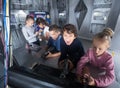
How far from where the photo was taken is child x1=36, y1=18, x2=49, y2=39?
27.9 inches

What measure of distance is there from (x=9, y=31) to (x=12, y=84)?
26cm

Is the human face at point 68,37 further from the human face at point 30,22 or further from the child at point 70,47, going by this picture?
the human face at point 30,22

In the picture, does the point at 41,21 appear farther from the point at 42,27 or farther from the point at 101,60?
the point at 101,60

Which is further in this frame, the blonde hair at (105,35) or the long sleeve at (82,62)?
the long sleeve at (82,62)

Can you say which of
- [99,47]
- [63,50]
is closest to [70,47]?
[63,50]

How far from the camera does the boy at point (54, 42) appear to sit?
2.23 ft

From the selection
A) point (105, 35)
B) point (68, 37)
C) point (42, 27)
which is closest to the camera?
point (105, 35)

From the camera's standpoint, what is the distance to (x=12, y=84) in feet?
2.58

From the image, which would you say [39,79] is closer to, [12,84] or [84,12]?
[12,84]

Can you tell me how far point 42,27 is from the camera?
0.73 metres

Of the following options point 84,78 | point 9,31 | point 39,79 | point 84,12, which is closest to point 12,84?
point 39,79

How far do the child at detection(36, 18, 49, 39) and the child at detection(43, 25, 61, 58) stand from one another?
0.02 metres

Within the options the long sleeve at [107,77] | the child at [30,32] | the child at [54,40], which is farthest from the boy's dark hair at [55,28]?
the long sleeve at [107,77]

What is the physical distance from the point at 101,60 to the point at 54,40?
0.23 meters
